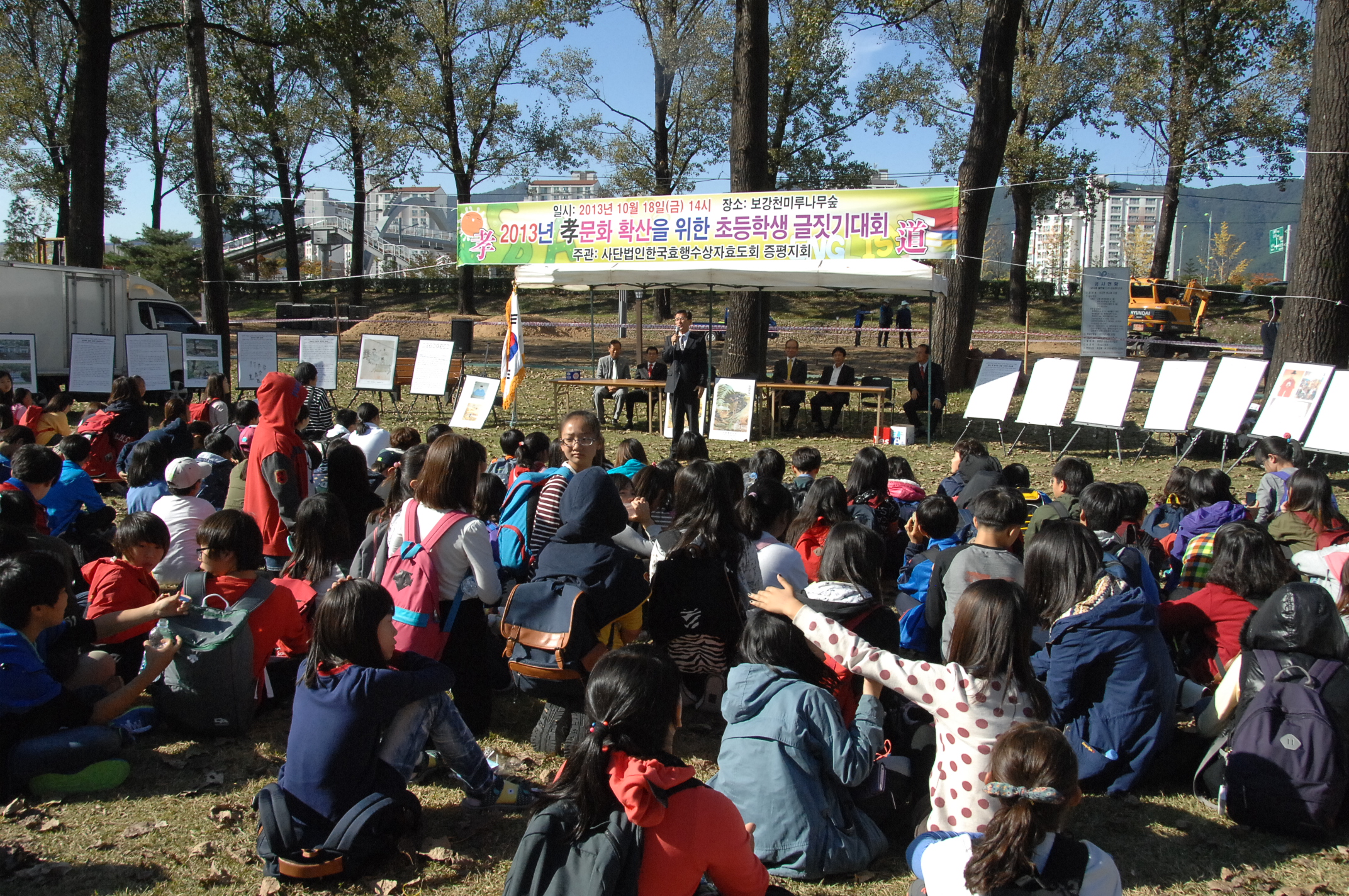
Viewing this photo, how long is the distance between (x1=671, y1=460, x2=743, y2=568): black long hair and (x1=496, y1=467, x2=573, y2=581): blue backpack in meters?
0.99

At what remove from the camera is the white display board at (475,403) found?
14211 mm

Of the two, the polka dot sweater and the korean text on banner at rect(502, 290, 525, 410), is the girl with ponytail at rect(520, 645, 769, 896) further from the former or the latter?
the korean text on banner at rect(502, 290, 525, 410)

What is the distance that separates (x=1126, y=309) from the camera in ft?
60.0

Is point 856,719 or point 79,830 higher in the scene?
point 856,719

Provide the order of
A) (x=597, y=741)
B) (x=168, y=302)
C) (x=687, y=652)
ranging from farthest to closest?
1. (x=168, y=302)
2. (x=687, y=652)
3. (x=597, y=741)

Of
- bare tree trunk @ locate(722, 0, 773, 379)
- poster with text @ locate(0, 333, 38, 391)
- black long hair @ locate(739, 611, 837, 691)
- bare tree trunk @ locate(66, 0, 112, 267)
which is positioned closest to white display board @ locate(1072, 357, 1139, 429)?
bare tree trunk @ locate(722, 0, 773, 379)

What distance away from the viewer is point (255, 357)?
1595 cm

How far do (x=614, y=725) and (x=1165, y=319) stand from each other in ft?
105

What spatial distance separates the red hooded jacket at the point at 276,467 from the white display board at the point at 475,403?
312 inches

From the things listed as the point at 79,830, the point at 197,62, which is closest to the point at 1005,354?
the point at 197,62

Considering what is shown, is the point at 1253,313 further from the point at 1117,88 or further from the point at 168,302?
the point at 168,302

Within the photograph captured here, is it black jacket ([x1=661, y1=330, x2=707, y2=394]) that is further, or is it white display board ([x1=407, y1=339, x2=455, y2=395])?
white display board ([x1=407, y1=339, x2=455, y2=395])

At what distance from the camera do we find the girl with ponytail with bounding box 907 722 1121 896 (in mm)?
2221

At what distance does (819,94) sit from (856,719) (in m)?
33.5
